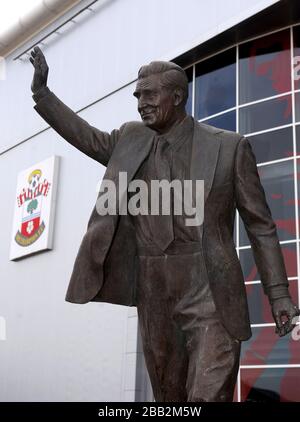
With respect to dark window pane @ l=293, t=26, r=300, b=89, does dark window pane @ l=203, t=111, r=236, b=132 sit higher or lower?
lower

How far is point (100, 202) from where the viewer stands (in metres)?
3.87

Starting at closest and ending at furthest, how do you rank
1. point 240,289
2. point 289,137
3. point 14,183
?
1. point 240,289
2. point 289,137
3. point 14,183

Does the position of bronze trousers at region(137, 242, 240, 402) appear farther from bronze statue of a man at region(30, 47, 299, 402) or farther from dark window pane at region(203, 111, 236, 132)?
dark window pane at region(203, 111, 236, 132)

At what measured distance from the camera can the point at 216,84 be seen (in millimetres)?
15273

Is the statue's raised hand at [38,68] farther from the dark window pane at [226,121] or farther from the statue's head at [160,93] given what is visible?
the dark window pane at [226,121]

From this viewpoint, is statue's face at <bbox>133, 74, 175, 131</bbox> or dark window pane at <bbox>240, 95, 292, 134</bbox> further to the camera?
dark window pane at <bbox>240, 95, 292, 134</bbox>

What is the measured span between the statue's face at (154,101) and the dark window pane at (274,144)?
10142mm

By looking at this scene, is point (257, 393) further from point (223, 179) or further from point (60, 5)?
point (60, 5)

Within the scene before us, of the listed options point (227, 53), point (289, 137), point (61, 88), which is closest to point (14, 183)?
point (61, 88)

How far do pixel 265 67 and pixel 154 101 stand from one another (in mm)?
11297

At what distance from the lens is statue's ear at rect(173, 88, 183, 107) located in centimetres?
390

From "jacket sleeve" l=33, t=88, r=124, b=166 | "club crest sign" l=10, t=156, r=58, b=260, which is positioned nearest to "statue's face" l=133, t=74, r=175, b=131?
"jacket sleeve" l=33, t=88, r=124, b=166

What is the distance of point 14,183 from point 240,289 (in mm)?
18202

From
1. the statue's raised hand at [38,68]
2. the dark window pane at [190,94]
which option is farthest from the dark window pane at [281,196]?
the statue's raised hand at [38,68]
